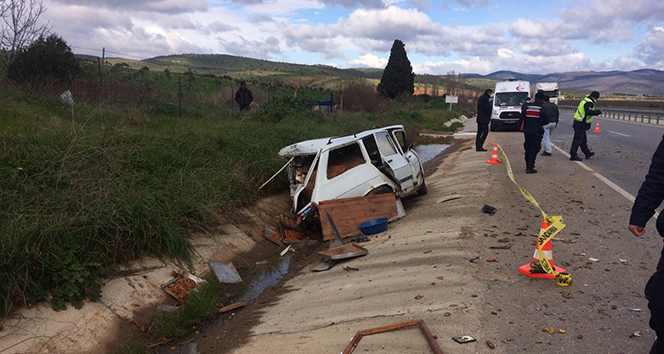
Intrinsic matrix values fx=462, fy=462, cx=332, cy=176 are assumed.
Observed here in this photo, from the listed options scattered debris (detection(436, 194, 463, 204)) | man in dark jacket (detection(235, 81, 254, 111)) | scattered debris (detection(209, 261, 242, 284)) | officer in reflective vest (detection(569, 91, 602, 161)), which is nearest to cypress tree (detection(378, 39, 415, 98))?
man in dark jacket (detection(235, 81, 254, 111))

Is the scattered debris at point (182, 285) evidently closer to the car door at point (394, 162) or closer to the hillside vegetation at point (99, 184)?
the hillside vegetation at point (99, 184)

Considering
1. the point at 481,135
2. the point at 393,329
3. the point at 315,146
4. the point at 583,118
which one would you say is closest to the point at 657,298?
the point at 393,329

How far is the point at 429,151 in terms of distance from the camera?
20938 millimetres

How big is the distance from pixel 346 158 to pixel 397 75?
151ft

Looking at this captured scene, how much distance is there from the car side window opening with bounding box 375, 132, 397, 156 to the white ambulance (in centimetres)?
1781

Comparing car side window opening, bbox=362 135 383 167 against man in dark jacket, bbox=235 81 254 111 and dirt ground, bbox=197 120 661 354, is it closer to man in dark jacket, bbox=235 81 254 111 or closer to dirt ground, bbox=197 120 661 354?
dirt ground, bbox=197 120 661 354

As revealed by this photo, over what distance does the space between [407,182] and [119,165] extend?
522 centimetres

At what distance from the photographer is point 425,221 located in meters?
8.08

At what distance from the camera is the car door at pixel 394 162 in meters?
8.79

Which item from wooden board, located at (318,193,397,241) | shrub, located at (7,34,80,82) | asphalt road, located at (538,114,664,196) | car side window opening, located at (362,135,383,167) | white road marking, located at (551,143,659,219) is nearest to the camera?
wooden board, located at (318,193,397,241)

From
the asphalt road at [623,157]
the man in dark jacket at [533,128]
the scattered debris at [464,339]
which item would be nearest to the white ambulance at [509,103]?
the asphalt road at [623,157]

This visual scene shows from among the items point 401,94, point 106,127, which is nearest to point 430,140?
point 106,127

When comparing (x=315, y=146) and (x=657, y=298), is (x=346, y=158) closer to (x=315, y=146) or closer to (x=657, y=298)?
(x=315, y=146)

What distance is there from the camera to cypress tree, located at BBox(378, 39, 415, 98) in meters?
52.8
